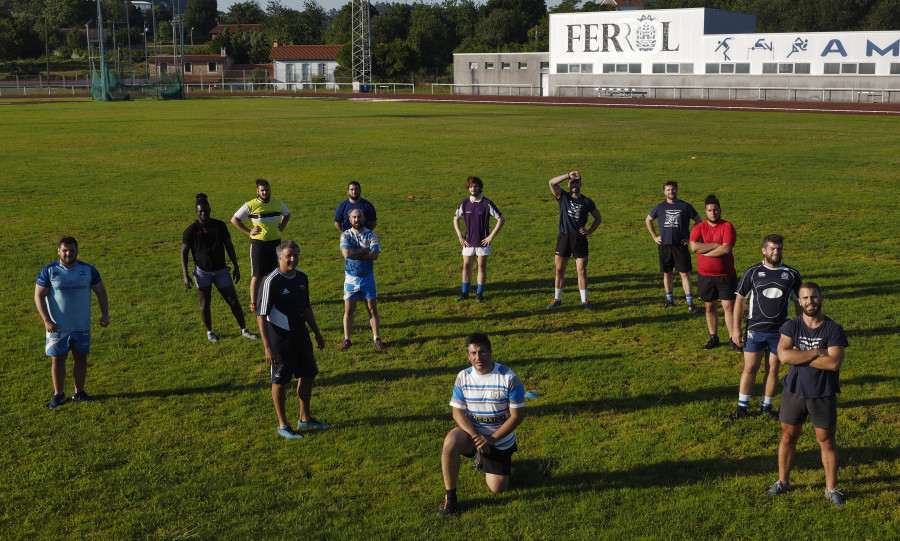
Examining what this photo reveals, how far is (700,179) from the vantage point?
25469 millimetres

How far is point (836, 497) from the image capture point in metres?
7.11

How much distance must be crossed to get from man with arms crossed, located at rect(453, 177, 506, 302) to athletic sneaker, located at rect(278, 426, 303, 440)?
5265 mm

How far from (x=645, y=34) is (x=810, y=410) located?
222ft

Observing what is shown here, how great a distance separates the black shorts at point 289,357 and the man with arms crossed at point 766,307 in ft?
15.1

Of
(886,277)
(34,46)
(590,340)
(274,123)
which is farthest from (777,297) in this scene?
(34,46)

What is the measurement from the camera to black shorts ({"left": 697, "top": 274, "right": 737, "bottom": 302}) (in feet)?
35.7

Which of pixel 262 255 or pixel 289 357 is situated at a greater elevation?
pixel 262 255

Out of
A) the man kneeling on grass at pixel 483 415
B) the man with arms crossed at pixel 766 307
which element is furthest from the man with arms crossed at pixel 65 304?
the man with arms crossed at pixel 766 307

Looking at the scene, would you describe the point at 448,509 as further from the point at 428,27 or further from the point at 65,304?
the point at 428,27

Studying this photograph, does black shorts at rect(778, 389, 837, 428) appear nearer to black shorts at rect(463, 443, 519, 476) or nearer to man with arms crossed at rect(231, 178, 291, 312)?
black shorts at rect(463, 443, 519, 476)

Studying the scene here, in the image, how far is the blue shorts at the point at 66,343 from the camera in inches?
360

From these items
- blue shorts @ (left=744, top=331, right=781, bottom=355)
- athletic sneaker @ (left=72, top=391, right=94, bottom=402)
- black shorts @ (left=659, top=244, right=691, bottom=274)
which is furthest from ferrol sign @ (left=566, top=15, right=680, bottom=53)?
athletic sneaker @ (left=72, top=391, right=94, bottom=402)

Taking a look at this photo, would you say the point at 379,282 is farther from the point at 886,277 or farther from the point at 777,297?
the point at 886,277

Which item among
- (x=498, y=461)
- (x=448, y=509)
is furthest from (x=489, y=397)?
(x=448, y=509)
